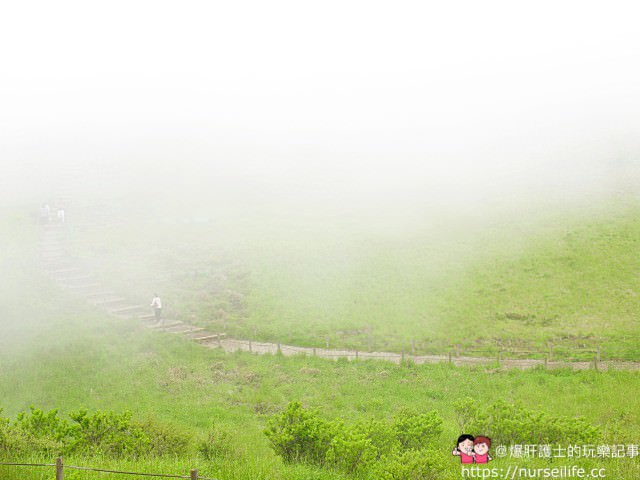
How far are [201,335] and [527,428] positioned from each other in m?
26.4

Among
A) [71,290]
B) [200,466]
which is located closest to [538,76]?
[71,290]

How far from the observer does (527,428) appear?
37.1 ft

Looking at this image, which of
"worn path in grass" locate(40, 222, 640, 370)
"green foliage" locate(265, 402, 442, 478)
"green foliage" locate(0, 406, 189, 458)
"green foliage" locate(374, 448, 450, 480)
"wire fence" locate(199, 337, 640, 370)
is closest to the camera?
"green foliage" locate(374, 448, 450, 480)

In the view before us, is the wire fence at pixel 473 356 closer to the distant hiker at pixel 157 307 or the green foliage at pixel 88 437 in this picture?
the distant hiker at pixel 157 307

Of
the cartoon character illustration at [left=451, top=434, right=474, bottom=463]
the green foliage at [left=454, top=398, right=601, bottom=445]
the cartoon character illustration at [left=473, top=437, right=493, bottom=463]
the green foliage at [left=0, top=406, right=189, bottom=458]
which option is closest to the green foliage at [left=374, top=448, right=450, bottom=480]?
the cartoon character illustration at [left=451, top=434, right=474, bottom=463]

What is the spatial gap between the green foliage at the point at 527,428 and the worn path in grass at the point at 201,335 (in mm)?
16279

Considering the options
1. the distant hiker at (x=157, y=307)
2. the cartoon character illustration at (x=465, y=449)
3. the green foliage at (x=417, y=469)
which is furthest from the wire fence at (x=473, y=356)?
the green foliage at (x=417, y=469)

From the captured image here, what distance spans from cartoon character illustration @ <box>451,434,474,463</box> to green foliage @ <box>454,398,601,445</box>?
27.6 inches

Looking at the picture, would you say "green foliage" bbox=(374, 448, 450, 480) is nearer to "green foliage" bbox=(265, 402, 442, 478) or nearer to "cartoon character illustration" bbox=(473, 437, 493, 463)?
"green foliage" bbox=(265, 402, 442, 478)

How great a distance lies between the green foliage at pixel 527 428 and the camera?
11.2 metres

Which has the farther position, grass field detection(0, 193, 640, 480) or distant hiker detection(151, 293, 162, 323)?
distant hiker detection(151, 293, 162, 323)

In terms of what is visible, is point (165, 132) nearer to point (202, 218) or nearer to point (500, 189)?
point (202, 218)

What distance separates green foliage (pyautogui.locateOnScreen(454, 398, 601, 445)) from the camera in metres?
11.2

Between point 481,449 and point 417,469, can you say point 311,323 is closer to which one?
point 481,449
